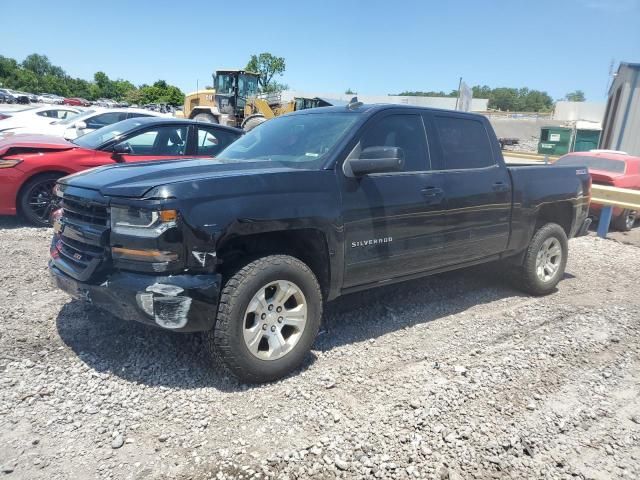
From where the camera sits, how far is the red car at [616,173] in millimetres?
9805

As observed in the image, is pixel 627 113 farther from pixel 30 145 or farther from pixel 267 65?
pixel 267 65

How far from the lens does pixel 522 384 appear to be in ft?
11.6

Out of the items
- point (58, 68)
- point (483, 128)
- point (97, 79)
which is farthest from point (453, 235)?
point (58, 68)

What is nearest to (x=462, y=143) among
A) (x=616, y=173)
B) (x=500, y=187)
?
(x=500, y=187)

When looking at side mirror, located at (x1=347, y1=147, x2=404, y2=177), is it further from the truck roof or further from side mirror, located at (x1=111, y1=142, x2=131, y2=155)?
side mirror, located at (x1=111, y1=142, x2=131, y2=155)

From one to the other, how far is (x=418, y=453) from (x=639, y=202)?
26.1 feet

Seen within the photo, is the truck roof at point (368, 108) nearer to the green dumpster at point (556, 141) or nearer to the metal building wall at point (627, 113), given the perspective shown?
the metal building wall at point (627, 113)

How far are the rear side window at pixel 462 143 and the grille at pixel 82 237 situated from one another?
2852 millimetres

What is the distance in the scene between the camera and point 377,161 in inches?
143

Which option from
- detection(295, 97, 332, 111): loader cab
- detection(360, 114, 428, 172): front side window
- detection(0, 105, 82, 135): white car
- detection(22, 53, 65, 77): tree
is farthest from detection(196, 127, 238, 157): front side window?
detection(22, 53, 65, 77): tree

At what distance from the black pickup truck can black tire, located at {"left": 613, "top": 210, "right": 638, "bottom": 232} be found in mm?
6289

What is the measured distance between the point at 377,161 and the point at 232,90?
21083mm

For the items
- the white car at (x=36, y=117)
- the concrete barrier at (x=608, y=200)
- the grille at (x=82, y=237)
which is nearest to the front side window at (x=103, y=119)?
the white car at (x=36, y=117)

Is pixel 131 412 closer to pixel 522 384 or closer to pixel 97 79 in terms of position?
pixel 522 384
